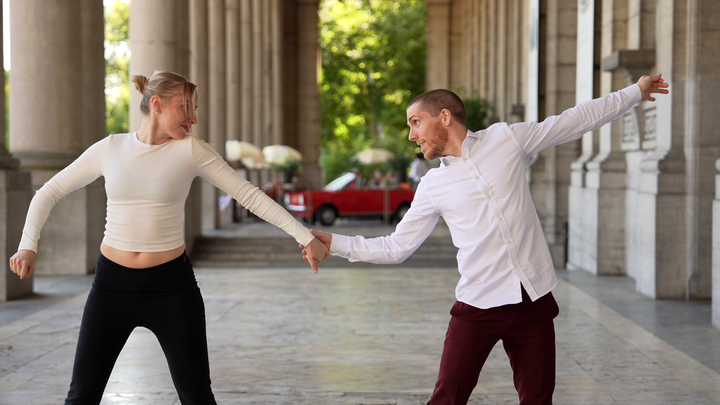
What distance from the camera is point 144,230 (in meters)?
3.67

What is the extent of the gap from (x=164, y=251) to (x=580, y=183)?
11948 mm

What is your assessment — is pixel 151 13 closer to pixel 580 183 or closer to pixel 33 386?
pixel 580 183

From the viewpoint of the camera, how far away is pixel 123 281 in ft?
12.0

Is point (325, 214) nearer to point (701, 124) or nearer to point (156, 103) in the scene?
point (701, 124)

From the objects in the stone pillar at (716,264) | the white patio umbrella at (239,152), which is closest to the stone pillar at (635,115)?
the stone pillar at (716,264)

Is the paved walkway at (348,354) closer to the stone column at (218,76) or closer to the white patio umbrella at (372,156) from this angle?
the stone column at (218,76)

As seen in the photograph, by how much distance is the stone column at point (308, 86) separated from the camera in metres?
45.1

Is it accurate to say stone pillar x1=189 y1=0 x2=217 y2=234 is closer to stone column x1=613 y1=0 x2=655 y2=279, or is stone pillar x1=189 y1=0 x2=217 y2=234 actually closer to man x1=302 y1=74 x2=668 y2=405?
stone column x1=613 y1=0 x2=655 y2=279

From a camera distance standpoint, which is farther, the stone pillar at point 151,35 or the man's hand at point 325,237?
the stone pillar at point 151,35

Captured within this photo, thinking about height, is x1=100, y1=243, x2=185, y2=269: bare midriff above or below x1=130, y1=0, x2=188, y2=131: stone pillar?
below

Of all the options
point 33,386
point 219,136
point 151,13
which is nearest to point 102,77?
point 151,13

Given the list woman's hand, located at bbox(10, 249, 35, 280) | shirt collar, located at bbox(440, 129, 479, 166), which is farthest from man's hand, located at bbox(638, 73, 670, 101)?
woman's hand, located at bbox(10, 249, 35, 280)

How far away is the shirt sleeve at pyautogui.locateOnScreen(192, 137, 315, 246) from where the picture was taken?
3730 millimetres

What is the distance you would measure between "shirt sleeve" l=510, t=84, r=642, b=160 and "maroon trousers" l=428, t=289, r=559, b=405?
2.29 feet
